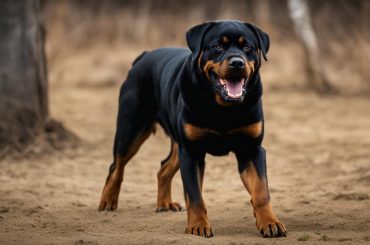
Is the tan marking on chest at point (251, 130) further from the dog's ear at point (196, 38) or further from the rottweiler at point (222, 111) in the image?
the dog's ear at point (196, 38)

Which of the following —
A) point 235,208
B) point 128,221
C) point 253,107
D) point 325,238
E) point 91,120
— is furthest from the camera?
point 91,120

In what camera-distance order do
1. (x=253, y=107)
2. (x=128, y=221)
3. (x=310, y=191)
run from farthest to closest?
(x=310, y=191), (x=128, y=221), (x=253, y=107)

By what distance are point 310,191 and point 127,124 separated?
1.82 meters

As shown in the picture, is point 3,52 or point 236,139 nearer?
point 236,139

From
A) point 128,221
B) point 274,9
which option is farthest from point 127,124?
point 274,9

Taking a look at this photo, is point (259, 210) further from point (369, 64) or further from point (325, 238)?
point (369, 64)

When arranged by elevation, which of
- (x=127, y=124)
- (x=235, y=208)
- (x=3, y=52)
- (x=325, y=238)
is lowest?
(x=325, y=238)

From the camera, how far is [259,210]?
5367 mm

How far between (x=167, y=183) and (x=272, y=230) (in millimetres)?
1656

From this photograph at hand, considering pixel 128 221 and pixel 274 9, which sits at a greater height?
pixel 274 9

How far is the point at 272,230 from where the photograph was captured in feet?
17.1

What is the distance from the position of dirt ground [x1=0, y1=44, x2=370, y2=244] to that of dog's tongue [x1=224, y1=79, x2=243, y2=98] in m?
0.92

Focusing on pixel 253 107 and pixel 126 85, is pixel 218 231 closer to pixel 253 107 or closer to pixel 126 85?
pixel 253 107

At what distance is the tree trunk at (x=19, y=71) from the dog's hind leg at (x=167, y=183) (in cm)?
297
